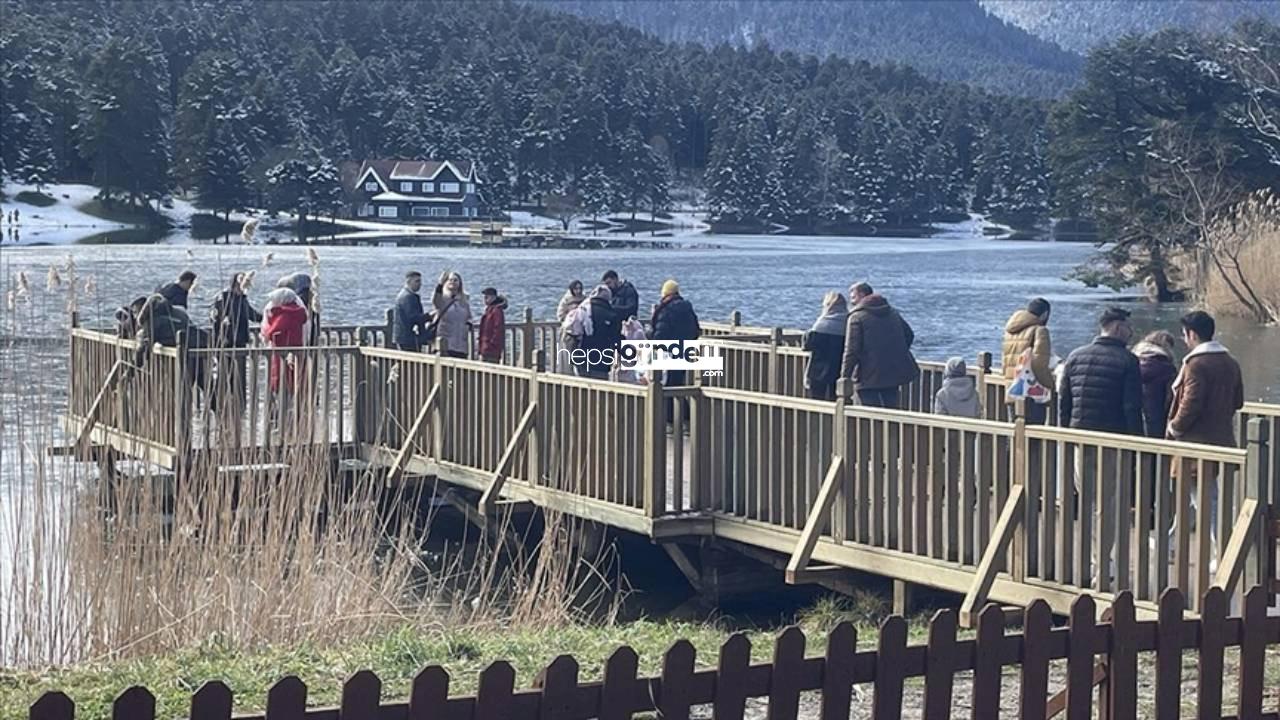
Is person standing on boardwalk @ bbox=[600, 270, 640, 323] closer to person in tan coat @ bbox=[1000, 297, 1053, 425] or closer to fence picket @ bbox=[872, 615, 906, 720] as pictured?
person in tan coat @ bbox=[1000, 297, 1053, 425]

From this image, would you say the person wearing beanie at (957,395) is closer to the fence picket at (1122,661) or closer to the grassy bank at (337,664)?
the grassy bank at (337,664)

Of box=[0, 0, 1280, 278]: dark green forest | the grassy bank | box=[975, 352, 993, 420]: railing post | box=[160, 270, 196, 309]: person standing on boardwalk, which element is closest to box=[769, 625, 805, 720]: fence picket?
the grassy bank

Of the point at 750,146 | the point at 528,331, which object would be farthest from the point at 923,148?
the point at 528,331

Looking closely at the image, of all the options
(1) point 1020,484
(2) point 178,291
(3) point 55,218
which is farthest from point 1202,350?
(3) point 55,218

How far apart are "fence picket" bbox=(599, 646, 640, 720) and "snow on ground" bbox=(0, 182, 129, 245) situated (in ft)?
350

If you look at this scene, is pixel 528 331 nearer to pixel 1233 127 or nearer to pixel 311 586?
pixel 311 586

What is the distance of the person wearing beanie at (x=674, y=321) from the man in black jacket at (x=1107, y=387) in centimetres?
614

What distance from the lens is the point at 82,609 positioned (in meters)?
9.49

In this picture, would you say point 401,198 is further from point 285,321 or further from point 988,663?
point 988,663

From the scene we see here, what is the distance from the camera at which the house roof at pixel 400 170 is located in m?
→ 158

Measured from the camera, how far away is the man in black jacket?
11.4 meters

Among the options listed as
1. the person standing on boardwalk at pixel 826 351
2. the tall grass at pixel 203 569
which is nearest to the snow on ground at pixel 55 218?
the person standing on boardwalk at pixel 826 351

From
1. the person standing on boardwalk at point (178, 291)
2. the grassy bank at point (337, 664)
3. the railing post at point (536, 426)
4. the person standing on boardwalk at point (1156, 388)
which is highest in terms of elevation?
the person standing on boardwalk at point (178, 291)

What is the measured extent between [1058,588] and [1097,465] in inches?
31.7
